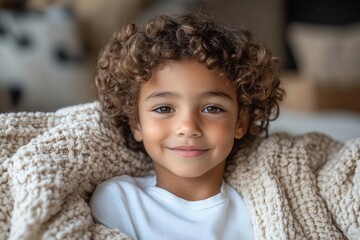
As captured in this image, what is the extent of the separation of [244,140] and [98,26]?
171cm

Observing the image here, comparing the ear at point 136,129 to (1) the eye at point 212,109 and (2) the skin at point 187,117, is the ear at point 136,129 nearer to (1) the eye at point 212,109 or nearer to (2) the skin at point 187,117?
(2) the skin at point 187,117

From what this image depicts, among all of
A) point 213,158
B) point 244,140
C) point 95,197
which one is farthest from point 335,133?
point 95,197

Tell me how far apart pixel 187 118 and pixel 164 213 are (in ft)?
0.70

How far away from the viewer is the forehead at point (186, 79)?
3.80 ft

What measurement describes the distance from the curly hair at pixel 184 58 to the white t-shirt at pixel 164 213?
14 centimetres

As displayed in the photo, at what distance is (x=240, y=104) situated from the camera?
1287 millimetres

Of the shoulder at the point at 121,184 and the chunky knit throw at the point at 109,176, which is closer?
the chunky knit throw at the point at 109,176

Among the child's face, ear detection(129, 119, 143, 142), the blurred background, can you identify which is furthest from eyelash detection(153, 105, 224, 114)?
the blurred background

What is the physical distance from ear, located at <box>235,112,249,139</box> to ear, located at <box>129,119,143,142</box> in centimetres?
22

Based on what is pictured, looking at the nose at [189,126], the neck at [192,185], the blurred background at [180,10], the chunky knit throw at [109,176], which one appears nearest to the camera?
the chunky knit throw at [109,176]

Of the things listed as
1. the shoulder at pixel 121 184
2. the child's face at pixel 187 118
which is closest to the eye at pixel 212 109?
the child's face at pixel 187 118

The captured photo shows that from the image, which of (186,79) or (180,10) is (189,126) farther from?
(180,10)

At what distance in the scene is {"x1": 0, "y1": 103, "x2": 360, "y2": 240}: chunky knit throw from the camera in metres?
1.01

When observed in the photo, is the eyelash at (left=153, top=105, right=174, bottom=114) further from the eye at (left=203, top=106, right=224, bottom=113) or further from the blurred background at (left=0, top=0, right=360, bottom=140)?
the blurred background at (left=0, top=0, right=360, bottom=140)
